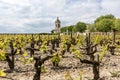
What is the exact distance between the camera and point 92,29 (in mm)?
101312

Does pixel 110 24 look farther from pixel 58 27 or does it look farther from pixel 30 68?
pixel 30 68

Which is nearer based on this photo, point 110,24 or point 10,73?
point 10,73

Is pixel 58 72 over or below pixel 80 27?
below

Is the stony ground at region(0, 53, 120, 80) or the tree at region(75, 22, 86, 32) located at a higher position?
the tree at region(75, 22, 86, 32)

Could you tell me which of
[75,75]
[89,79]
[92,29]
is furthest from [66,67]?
[92,29]

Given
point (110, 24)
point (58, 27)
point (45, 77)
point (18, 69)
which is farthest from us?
point (58, 27)

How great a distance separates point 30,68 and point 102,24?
80.0m

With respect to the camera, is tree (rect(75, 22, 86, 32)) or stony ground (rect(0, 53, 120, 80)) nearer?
stony ground (rect(0, 53, 120, 80))

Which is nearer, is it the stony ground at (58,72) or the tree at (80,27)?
the stony ground at (58,72)

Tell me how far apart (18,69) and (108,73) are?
435 cm

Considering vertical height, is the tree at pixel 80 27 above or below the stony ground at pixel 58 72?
above

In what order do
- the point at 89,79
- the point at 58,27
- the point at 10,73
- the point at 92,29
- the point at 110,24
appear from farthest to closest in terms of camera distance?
the point at 58,27 < the point at 92,29 < the point at 110,24 < the point at 10,73 < the point at 89,79

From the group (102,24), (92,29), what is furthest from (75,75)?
(92,29)

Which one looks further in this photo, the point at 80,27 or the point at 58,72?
the point at 80,27
